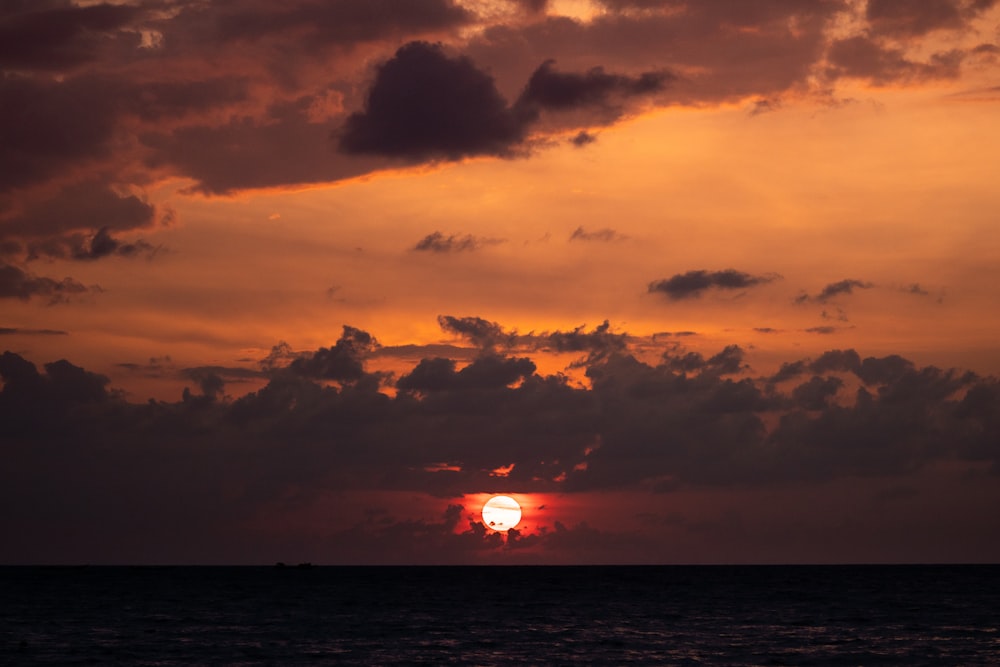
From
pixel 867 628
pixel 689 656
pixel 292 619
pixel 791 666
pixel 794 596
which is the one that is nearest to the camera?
pixel 791 666

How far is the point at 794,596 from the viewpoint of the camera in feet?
625

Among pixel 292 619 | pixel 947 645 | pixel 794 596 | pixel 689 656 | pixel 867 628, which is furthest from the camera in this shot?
pixel 794 596

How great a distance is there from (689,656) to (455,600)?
308ft

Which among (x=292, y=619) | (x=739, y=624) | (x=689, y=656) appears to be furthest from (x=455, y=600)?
(x=689, y=656)

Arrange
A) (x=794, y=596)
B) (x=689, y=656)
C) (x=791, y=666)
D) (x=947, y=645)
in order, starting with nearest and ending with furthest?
(x=791, y=666)
(x=689, y=656)
(x=947, y=645)
(x=794, y=596)

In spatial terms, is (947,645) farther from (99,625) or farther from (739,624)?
(99,625)

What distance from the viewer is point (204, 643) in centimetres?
10312

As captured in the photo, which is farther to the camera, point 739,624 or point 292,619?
point 292,619

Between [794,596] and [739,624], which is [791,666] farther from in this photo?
[794,596]

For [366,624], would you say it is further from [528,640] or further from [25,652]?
[25,652]

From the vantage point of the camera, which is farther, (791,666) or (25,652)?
(25,652)

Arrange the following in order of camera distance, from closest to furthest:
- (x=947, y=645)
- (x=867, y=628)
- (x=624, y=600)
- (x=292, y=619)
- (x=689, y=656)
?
(x=689, y=656) → (x=947, y=645) → (x=867, y=628) → (x=292, y=619) → (x=624, y=600)

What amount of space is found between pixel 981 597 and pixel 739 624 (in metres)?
75.0

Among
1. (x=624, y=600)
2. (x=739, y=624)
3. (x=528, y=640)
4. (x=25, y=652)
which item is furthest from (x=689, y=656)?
(x=624, y=600)
